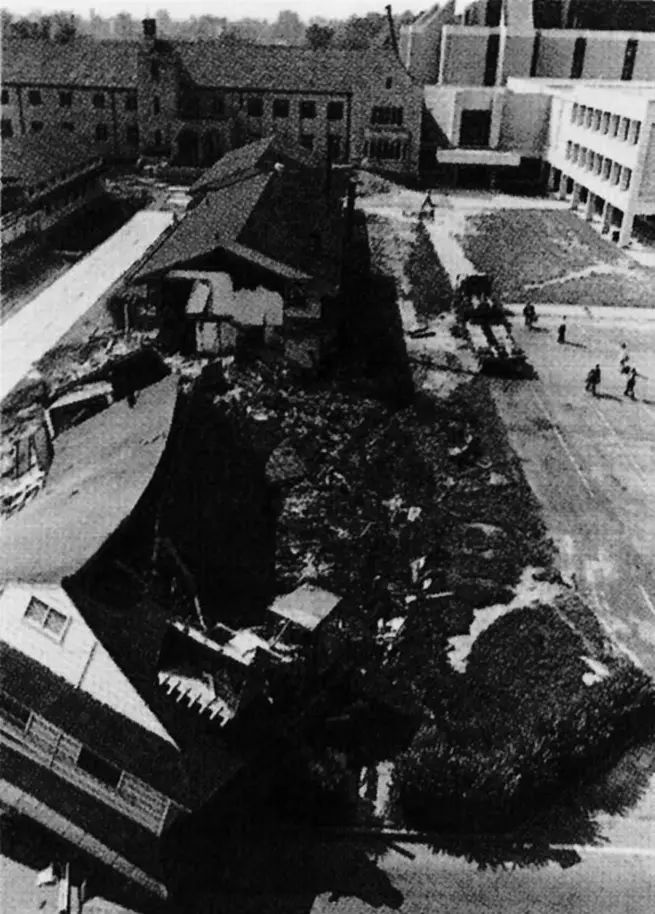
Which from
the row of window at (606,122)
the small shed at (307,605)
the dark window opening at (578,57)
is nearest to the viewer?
the small shed at (307,605)

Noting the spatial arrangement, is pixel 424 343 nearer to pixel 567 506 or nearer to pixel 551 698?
pixel 567 506

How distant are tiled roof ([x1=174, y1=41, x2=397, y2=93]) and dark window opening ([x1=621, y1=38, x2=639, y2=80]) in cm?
2917

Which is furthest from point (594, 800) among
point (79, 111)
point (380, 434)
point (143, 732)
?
point (79, 111)

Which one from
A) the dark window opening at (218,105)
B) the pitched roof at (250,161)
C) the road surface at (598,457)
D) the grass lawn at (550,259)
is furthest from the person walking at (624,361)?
the dark window opening at (218,105)

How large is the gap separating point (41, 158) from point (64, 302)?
52.6 ft

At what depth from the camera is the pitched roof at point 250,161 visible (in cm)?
5306

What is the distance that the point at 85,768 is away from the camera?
51.2ft

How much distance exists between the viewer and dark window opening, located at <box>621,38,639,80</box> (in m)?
89.6

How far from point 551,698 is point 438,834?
4468 mm

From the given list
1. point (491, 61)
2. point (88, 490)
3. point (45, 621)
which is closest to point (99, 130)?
point (491, 61)

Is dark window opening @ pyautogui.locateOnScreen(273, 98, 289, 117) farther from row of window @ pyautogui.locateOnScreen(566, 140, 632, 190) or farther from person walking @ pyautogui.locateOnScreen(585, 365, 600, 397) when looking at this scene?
person walking @ pyautogui.locateOnScreen(585, 365, 600, 397)

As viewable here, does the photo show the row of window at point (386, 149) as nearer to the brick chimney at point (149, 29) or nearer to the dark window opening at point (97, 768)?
the brick chimney at point (149, 29)

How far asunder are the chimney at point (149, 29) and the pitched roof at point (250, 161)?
19.1 meters

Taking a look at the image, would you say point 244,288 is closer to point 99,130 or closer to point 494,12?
point 99,130
